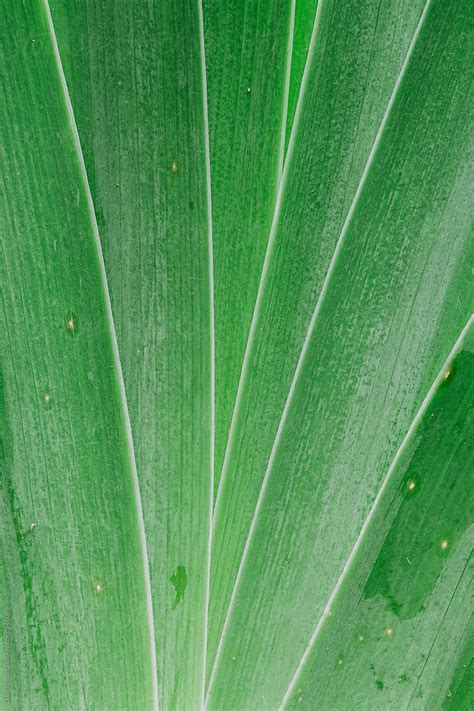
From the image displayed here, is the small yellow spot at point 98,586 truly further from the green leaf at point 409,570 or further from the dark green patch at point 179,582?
the green leaf at point 409,570

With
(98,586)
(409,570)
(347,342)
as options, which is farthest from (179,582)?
(347,342)

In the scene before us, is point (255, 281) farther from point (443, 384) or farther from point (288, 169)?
point (443, 384)

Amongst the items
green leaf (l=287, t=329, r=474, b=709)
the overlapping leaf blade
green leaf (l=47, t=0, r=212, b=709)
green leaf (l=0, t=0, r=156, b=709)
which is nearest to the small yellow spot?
green leaf (l=0, t=0, r=156, b=709)

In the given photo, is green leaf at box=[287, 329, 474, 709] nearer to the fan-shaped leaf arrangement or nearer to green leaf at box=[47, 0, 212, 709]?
the fan-shaped leaf arrangement

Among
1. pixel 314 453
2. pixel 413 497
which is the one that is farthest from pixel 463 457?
pixel 314 453

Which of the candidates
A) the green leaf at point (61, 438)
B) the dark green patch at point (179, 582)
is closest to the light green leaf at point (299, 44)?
the green leaf at point (61, 438)
